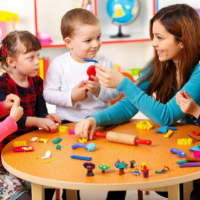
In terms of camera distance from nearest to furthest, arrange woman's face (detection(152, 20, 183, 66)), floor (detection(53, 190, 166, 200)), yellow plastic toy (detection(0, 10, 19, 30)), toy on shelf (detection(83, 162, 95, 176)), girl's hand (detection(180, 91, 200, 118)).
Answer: toy on shelf (detection(83, 162, 95, 176))
girl's hand (detection(180, 91, 200, 118))
woman's face (detection(152, 20, 183, 66))
floor (detection(53, 190, 166, 200))
yellow plastic toy (detection(0, 10, 19, 30))

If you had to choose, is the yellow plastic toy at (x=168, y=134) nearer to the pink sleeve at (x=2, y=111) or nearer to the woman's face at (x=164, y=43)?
the woman's face at (x=164, y=43)

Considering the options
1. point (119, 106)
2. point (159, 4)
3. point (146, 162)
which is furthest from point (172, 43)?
point (159, 4)

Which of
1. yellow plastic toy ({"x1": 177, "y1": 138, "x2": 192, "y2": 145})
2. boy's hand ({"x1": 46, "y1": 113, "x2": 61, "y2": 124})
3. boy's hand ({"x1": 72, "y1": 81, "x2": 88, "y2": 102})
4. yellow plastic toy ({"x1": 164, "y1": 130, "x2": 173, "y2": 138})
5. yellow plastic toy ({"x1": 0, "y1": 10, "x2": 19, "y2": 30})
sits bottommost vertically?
boy's hand ({"x1": 46, "y1": 113, "x2": 61, "y2": 124})

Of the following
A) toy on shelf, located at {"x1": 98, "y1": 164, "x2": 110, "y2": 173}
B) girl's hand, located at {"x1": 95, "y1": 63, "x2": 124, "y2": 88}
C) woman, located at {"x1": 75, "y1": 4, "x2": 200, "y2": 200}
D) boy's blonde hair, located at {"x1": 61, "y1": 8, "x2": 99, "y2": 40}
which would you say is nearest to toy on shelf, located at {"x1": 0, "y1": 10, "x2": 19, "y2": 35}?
boy's blonde hair, located at {"x1": 61, "y1": 8, "x2": 99, "y2": 40}

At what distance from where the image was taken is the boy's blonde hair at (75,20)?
1836 millimetres

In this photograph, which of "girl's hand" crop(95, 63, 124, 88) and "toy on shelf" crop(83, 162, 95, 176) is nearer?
"toy on shelf" crop(83, 162, 95, 176)

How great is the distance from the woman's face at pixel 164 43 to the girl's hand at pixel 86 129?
18.8 inches

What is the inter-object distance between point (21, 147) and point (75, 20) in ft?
2.57

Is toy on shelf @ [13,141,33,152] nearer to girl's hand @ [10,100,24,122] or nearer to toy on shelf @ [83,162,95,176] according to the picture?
girl's hand @ [10,100,24,122]

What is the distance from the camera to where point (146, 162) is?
3.87ft

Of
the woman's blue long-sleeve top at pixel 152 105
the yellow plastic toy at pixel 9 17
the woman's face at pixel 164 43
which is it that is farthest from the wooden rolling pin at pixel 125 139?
the yellow plastic toy at pixel 9 17

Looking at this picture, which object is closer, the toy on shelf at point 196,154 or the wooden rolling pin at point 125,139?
the toy on shelf at point 196,154

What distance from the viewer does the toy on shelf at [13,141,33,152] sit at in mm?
1312

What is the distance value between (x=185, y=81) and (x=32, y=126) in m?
0.74
